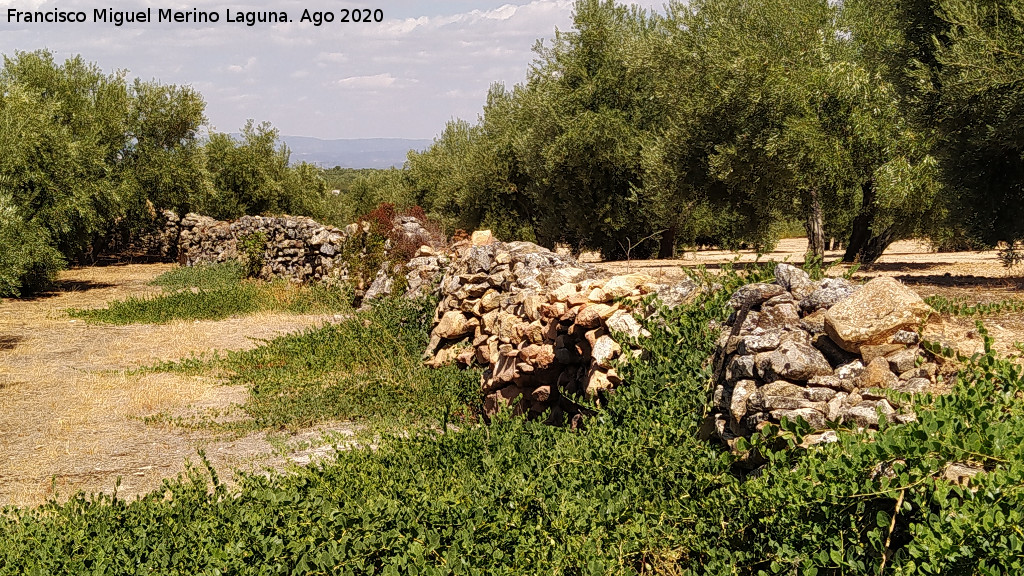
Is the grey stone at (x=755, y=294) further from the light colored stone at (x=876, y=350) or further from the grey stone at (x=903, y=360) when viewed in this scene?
the grey stone at (x=903, y=360)

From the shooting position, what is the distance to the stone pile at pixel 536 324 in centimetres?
703

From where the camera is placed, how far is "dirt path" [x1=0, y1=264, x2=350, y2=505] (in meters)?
7.14

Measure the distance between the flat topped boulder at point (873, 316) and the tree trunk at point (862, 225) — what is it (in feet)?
46.8

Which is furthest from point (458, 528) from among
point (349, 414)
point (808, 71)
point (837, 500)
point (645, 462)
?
point (808, 71)

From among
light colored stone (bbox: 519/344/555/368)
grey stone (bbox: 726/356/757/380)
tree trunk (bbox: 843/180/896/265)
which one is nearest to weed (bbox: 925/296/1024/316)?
grey stone (bbox: 726/356/757/380)

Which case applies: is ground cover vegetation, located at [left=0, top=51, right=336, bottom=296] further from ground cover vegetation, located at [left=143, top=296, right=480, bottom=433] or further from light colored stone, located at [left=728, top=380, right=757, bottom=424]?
light colored stone, located at [left=728, top=380, right=757, bottom=424]

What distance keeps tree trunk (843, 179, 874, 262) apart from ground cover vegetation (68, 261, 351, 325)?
12719 millimetres

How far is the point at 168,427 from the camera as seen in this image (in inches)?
340

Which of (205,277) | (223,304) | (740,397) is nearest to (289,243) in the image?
(205,277)

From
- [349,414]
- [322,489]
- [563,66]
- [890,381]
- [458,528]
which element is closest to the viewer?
[458,528]

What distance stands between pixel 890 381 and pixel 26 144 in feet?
70.5

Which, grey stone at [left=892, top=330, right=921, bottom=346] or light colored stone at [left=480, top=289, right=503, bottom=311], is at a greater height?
grey stone at [left=892, top=330, right=921, bottom=346]

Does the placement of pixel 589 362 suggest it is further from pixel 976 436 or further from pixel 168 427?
pixel 168 427

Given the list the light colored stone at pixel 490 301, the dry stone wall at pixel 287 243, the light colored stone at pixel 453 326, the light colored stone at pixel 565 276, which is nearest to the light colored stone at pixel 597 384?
the light colored stone at pixel 565 276
